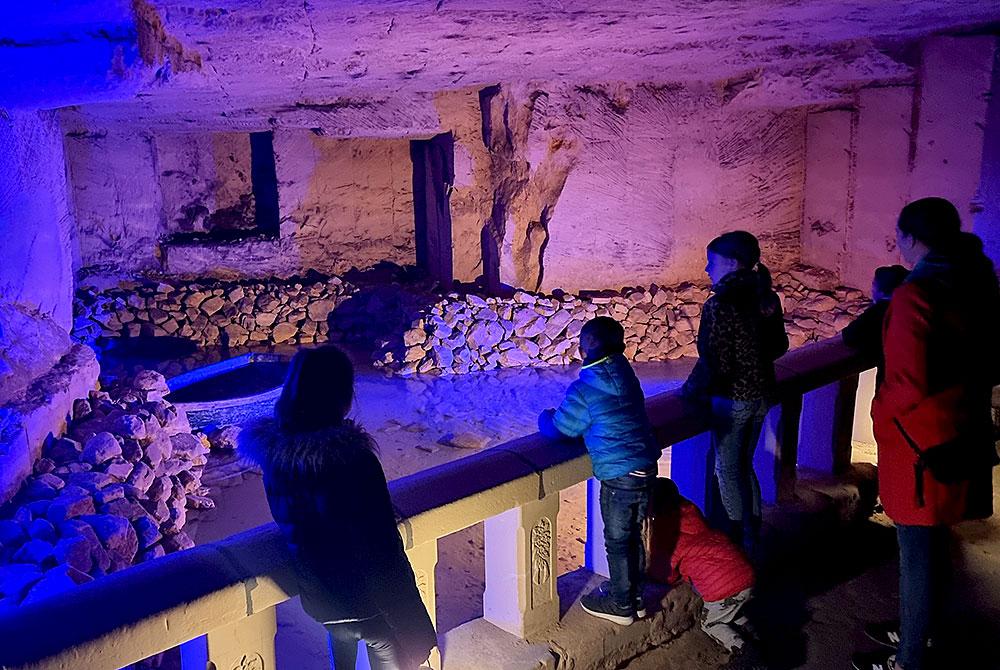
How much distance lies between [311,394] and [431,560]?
707mm

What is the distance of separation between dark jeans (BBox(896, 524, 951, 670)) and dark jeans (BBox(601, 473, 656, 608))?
76 centimetres

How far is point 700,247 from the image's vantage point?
1002cm

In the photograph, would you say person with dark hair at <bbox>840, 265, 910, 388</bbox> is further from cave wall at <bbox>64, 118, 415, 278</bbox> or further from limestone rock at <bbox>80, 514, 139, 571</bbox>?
cave wall at <bbox>64, 118, 415, 278</bbox>

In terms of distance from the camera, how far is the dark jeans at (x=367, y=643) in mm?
2158

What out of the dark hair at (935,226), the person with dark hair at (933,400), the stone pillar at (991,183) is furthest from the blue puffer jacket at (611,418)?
the stone pillar at (991,183)

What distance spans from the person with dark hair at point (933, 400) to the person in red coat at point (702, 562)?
50 centimetres

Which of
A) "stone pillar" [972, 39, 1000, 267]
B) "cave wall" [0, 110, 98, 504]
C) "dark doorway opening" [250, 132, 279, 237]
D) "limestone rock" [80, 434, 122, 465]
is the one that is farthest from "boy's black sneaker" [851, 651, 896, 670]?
"dark doorway opening" [250, 132, 279, 237]

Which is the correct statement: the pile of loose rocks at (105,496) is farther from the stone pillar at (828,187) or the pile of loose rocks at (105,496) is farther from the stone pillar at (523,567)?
the stone pillar at (828,187)

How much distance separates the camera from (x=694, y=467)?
338 centimetres

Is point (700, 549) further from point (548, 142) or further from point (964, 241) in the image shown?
point (548, 142)

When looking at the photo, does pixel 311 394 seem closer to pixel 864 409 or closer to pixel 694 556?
pixel 694 556

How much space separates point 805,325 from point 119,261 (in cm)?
808

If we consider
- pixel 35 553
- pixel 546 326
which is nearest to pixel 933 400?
pixel 35 553

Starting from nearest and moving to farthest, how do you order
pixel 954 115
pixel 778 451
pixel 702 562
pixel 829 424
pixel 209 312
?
pixel 702 562, pixel 778 451, pixel 829 424, pixel 954 115, pixel 209 312
